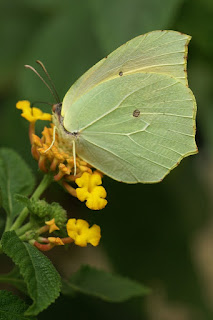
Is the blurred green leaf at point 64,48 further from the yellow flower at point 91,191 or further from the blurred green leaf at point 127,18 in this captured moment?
the yellow flower at point 91,191

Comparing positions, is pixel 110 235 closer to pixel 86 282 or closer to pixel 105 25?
pixel 86 282

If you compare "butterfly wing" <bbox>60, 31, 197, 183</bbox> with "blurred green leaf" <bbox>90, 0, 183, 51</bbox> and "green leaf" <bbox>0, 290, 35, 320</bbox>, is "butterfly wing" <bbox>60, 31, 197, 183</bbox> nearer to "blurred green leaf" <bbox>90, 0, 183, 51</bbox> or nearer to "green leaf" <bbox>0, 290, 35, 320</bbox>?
"blurred green leaf" <bbox>90, 0, 183, 51</bbox>

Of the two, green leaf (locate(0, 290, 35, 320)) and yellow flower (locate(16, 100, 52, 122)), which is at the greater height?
yellow flower (locate(16, 100, 52, 122))

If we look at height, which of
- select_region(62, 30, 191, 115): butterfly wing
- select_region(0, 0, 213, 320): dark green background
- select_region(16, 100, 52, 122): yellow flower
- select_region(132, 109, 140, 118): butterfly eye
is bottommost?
select_region(0, 0, 213, 320): dark green background

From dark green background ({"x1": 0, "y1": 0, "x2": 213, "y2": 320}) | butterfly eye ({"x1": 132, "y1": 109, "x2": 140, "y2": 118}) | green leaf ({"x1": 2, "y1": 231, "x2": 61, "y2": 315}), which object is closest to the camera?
green leaf ({"x1": 2, "y1": 231, "x2": 61, "y2": 315})

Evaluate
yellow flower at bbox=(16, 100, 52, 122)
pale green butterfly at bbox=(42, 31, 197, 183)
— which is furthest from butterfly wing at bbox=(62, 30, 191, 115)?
yellow flower at bbox=(16, 100, 52, 122)

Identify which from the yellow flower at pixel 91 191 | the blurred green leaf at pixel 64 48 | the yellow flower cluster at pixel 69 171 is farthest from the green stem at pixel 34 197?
the blurred green leaf at pixel 64 48

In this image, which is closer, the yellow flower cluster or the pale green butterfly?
the yellow flower cluster

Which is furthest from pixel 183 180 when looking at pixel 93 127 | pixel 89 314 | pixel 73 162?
pixel 73 162
